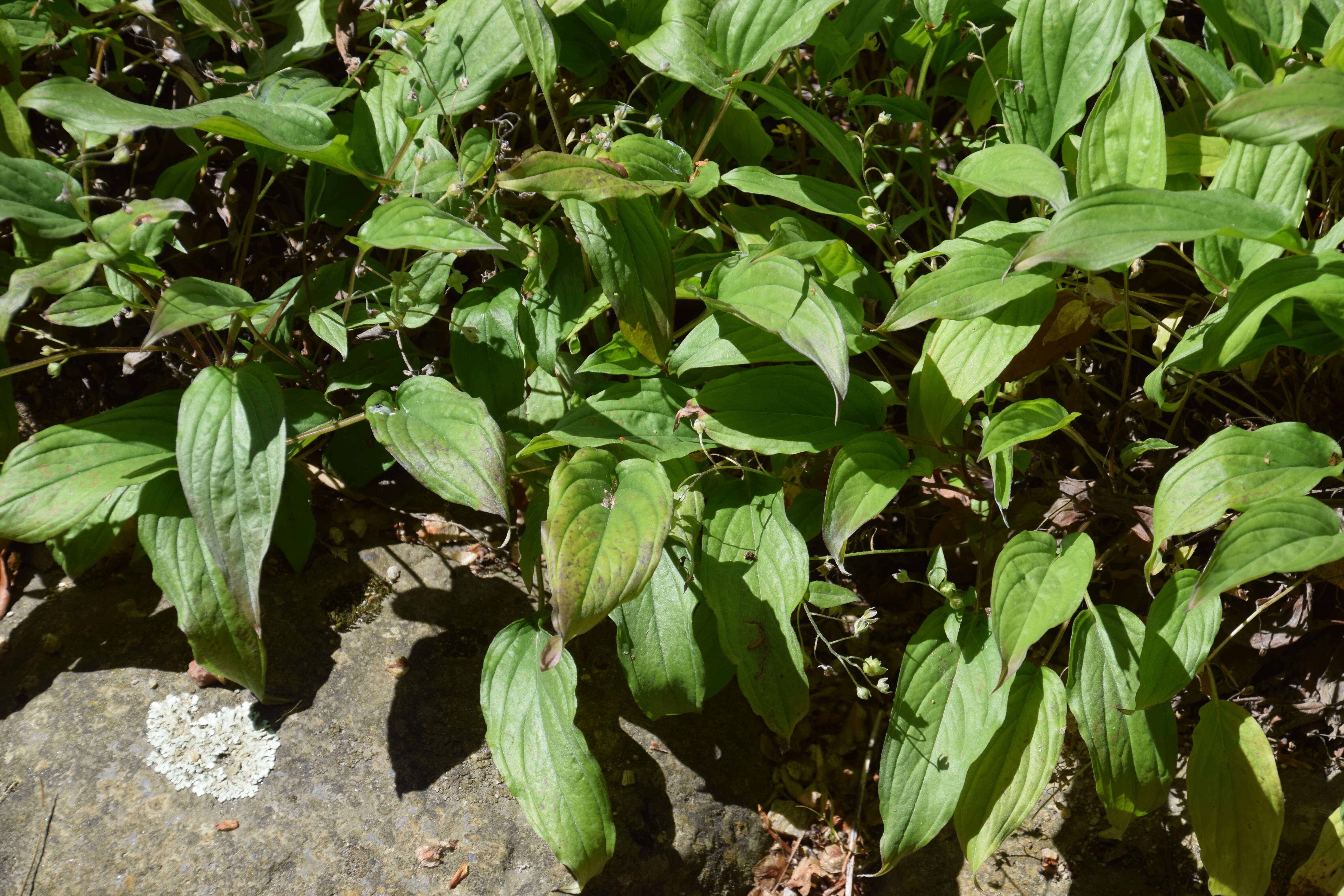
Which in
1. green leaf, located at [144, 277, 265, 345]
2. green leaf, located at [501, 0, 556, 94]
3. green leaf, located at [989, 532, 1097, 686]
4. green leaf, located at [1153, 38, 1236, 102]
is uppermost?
green leaf, located at [1153, 38, 1236, 102]

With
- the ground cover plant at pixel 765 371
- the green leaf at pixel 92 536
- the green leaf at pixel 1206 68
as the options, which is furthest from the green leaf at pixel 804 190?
the green leaf at pixel 92 536

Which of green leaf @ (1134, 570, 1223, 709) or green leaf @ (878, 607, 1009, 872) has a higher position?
green leaf @ (1134, 570, 1223, 709)

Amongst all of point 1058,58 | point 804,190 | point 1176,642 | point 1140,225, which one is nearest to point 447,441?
point 804,190

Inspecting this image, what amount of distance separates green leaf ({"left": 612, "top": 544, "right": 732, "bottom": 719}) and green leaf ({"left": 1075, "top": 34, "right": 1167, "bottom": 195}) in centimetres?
87

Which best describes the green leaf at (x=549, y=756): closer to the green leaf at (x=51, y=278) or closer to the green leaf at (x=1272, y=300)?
the green leaf at (x=51, y=278)

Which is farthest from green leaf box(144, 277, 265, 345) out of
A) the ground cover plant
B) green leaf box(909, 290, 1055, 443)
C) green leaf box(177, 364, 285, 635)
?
green leaf box(909, 290, 1055, 443)

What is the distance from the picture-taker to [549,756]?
1.34 metres

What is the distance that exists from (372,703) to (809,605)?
801 mm

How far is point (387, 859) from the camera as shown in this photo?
4.62 ft

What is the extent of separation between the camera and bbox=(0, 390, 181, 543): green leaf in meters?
1.30

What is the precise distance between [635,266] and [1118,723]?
1017 millimetres

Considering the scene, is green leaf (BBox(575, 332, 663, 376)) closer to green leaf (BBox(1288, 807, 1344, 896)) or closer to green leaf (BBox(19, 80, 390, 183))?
green leaf (BBox(19, 80, 390, 183))

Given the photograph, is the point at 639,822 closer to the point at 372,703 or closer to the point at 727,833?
the point at 727,833

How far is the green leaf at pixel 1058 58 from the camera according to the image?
144cm
